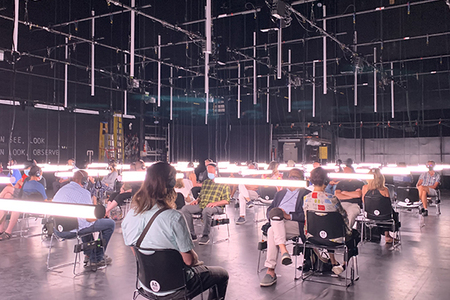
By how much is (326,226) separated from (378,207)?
2102 millimetres

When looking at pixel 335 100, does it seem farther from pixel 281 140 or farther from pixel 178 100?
pixel 178 100

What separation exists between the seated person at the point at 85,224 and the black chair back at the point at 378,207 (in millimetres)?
3607

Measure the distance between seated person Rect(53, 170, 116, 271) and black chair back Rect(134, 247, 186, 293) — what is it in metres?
2.31

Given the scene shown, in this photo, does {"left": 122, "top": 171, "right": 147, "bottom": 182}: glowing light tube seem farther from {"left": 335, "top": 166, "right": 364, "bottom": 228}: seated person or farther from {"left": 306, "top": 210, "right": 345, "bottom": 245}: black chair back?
{"left": 335, "top": 166, "right": 364, "bottom": 228}: seated person

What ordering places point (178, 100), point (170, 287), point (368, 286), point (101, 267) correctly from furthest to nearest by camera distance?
point (178, 100)
point (101, 267)
point (368, 286)
point (170, 287)

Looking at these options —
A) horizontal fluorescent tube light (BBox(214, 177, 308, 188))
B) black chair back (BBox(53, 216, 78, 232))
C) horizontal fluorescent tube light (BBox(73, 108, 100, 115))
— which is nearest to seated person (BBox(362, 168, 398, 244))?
horizontal fluorescent tube light (BBox(214, 177, 308, 188))

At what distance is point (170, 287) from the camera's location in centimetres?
254

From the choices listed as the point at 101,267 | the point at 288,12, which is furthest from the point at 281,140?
the point at 101,267

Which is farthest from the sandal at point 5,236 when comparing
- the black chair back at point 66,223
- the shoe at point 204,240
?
the shoe at point 204,240

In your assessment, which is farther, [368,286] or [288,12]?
[288,12]

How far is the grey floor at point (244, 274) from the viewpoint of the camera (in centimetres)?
389

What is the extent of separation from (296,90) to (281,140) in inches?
87.2

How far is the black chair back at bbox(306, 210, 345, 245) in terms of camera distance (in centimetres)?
406

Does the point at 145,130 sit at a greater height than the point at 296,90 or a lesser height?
lesser
